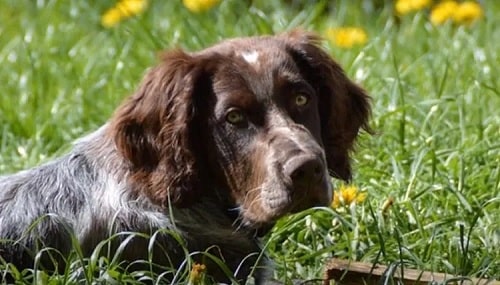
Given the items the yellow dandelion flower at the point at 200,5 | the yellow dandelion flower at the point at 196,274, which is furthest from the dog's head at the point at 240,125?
the yellow dandelion flower at the point at 200,5

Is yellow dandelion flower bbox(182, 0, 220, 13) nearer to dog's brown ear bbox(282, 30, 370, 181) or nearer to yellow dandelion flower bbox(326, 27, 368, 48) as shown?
yellow dandelion flower bbox(326, 27, 368, 48)

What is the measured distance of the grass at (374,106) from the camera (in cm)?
568

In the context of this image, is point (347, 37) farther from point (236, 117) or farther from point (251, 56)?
point (236, 117)

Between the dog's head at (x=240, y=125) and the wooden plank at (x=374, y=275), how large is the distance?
23 cm

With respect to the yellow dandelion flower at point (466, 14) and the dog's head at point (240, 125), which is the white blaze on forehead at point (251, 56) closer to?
Answer: the dog's head at point (240, 125)

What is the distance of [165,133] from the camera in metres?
5.29

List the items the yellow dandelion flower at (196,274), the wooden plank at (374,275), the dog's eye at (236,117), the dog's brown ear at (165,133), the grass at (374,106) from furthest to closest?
the grass at (374,106) < the dog's brown ear at (165,133) < the dog's eye at (236,117) < the wooden plank at (374,275) < the yellow dandelion flower at (196,274)

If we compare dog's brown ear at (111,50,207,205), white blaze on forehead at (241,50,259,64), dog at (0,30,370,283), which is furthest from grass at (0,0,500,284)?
white blaze on forehead at (241,50,259,64)

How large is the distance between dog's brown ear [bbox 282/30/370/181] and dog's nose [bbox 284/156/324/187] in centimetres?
54

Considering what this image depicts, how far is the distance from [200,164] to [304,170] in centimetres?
52

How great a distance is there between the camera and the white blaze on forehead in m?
5.21

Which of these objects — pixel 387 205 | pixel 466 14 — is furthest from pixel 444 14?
pixel 387 205

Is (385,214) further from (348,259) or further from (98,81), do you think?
(98,81)

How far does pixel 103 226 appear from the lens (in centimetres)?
529
